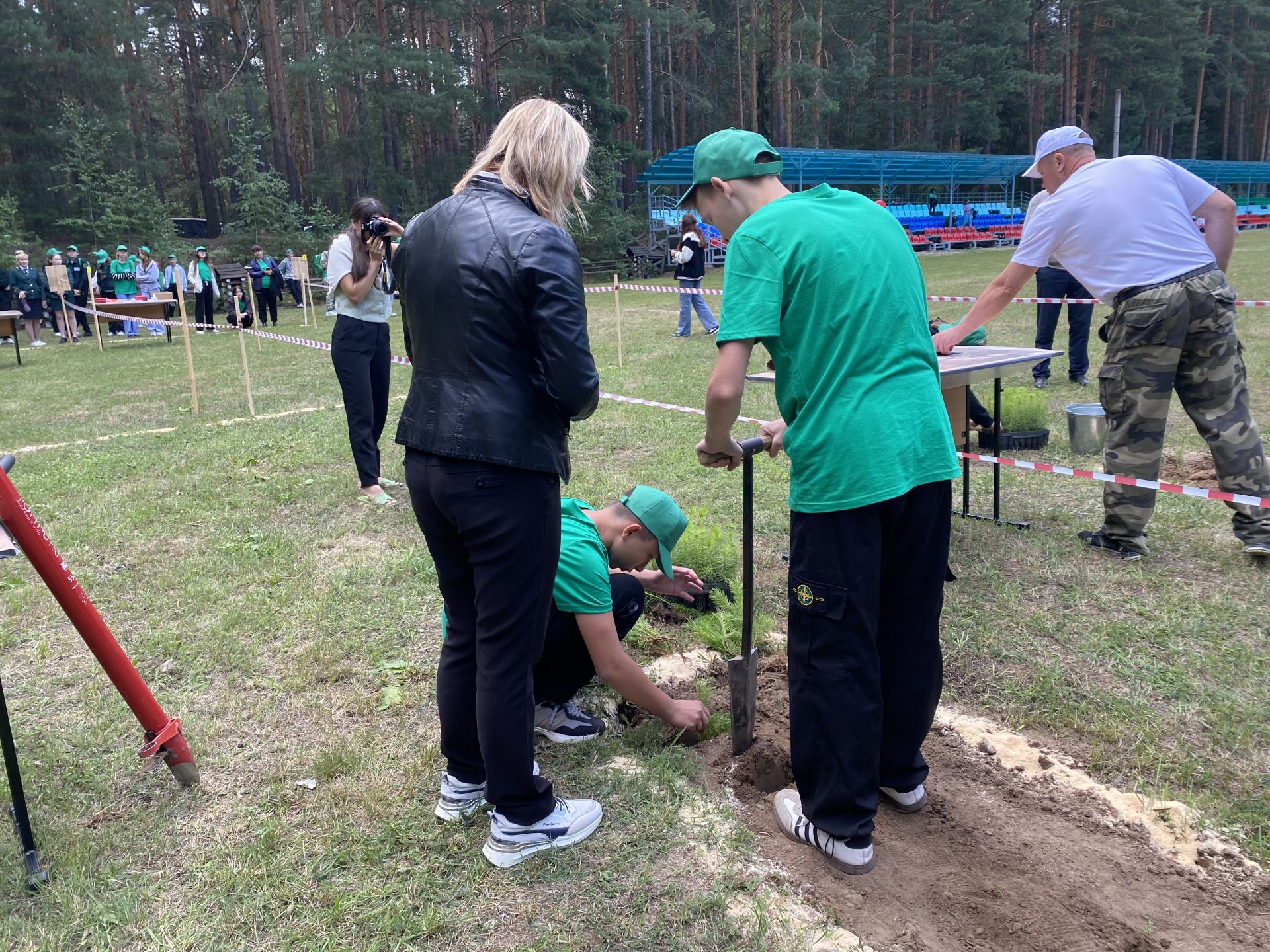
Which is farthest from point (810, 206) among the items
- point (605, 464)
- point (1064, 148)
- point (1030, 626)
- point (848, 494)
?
point (605, 464)

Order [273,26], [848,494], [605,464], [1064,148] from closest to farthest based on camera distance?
[848,494] → [1064,148] → [605,464] → [273,26]

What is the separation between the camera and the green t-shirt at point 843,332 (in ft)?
6.82

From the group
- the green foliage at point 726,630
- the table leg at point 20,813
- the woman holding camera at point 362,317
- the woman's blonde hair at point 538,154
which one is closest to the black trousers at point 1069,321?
the green foliage at point 726,630

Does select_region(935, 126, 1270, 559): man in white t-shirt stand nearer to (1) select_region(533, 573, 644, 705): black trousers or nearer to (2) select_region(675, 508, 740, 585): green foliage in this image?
(2) select_region(675, 508, 740, 585): green foliage

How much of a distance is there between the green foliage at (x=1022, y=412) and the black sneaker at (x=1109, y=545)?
1.82 m

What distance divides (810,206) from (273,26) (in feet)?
105

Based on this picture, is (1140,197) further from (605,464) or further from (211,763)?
(211,763)

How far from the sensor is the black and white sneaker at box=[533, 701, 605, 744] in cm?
294

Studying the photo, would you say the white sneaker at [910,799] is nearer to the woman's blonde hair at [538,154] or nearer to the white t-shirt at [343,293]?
the woman's blonde hair at [538,154]

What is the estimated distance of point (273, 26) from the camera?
2847 cm

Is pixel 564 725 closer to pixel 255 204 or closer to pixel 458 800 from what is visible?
pixel 458 800

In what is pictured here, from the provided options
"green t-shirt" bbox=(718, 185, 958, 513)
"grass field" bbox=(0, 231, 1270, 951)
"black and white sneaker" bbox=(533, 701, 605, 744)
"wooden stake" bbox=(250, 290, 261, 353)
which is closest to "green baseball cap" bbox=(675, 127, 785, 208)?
"green t-shirt" bbox=(718, 185, 958, 513)

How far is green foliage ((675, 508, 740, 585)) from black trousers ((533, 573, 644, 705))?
950 mm

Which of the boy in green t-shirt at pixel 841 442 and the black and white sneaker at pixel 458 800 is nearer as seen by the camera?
the boy in green t-shirt at pixel 841 442
